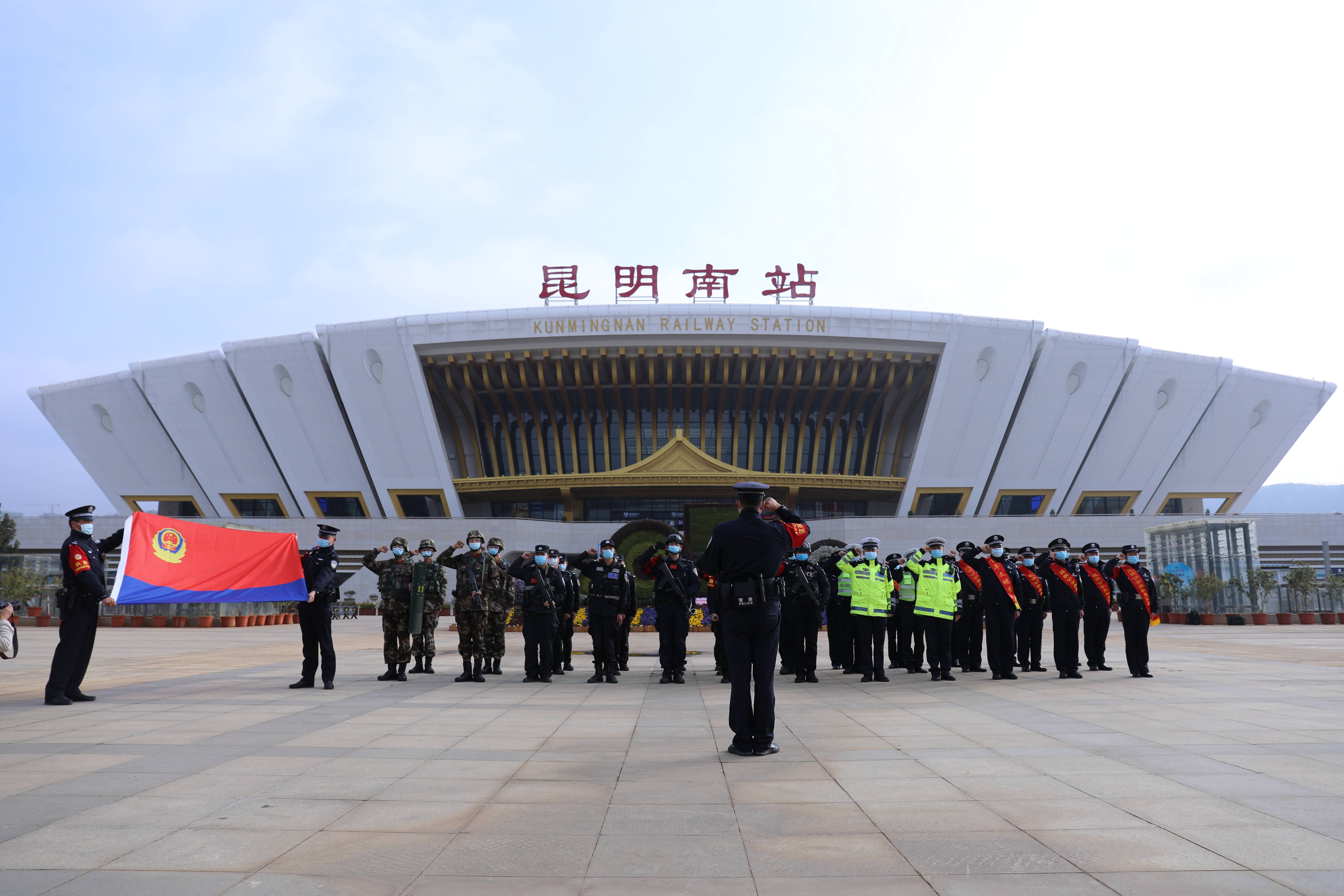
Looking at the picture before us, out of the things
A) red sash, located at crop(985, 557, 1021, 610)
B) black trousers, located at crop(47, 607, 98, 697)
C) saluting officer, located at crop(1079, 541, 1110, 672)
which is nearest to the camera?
black trousers, located at crop(47, 607, 98, 697)

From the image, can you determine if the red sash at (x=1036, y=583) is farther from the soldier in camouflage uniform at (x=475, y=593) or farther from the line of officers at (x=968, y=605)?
the soldier in camouflage uniform at (x=475, y=593)

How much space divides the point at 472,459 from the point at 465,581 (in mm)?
42376

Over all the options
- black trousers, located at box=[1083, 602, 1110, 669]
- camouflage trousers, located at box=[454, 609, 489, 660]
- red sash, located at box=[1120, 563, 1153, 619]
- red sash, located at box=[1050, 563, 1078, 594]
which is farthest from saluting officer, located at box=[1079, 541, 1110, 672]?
camouflage trousers, located at box=[454, 609, 489, 660]

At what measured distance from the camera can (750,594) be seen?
23.6 feet

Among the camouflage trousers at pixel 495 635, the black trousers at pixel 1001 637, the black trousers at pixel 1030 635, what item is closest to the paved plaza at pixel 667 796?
→ the black trousers at pixel 1001 637

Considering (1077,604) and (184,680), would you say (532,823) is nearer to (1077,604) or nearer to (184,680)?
(184,680)

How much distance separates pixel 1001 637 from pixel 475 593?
780cm

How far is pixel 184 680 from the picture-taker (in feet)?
40.6

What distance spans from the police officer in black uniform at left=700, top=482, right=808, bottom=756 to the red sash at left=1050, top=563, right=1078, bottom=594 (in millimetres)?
7780

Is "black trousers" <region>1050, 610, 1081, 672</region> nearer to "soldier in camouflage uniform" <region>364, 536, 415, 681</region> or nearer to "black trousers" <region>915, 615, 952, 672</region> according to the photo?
"black trousers" <region>915, 615, 952, 672</region>

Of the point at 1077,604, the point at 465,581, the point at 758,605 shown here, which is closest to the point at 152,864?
the point at 758,605

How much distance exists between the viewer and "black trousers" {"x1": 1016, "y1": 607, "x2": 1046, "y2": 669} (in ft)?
46.0

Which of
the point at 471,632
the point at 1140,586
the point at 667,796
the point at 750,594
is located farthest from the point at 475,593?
the point at 1140,586

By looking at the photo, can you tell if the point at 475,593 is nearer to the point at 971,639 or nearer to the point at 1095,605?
the point at 971,639
